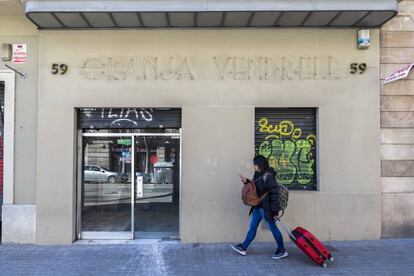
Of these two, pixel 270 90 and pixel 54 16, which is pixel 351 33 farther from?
pixel 54 16

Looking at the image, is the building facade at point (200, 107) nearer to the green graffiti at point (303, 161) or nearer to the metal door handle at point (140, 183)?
the green graffiti at point (303, 161)

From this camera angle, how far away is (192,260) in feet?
20.1

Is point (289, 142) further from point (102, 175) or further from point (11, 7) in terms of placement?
point (11, 7)

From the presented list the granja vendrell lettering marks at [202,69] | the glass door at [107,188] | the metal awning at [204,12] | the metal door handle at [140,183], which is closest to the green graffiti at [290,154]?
the granja vendrell lettering marks at [202,69]

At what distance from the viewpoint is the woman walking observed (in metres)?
6.05

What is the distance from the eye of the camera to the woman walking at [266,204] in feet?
19.9

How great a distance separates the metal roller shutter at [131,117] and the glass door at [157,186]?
27cm

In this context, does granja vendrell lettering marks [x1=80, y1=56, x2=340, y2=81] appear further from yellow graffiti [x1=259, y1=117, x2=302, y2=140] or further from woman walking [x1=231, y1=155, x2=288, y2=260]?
woman walking [x1=231, y1=155, x2=288, y2=260]

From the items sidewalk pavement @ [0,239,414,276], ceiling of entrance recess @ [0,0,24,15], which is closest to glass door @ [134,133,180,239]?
sidewalk pavement @ [0,239,414,276]

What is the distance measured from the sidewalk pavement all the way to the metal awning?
13.3ft

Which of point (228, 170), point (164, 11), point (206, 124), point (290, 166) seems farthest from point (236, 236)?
point (164, 11)

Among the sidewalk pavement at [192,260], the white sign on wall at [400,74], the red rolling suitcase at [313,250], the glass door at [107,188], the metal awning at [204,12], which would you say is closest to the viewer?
the sidewalk pavement at [192,260]

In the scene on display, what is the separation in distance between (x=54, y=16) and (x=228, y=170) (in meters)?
4.10

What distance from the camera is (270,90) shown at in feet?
23.7
